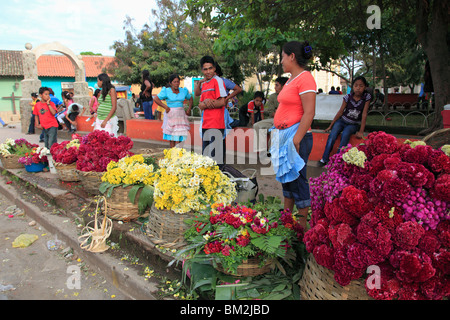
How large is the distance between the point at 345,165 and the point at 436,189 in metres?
0.56

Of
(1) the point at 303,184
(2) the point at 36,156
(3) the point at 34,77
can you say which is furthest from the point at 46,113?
(3) the point at 34,77

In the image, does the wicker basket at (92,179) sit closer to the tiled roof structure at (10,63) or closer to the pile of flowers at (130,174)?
the pile of flowers at (130,174)

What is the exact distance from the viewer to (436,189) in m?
1.73

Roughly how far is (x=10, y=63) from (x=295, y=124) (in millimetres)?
37070

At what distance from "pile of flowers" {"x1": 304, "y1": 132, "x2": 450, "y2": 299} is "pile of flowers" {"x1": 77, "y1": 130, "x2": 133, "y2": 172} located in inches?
→ 121

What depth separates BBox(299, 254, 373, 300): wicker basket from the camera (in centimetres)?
180

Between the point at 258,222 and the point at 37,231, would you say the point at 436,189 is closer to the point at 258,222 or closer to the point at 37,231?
the point at 258,222

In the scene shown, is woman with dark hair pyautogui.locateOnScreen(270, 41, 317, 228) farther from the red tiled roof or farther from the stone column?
the red tiled roof

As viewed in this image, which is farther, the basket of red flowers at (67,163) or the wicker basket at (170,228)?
the basket of red flowers at (67,163)

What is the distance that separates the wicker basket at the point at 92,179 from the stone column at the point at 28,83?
12.4m

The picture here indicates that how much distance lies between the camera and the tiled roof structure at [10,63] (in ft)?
100

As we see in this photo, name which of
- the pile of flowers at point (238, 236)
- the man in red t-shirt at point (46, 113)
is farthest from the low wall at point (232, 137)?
the pile of flowers at point (238, 236)
